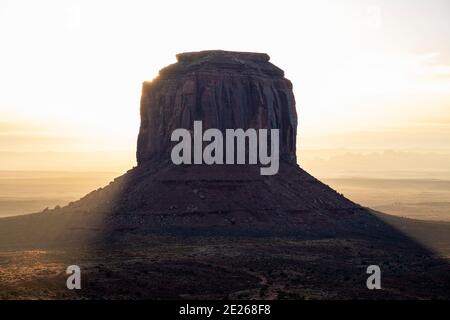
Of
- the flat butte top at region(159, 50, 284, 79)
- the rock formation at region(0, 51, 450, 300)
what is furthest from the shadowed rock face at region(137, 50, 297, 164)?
the rock formation at region(0, 51, 450, 300)

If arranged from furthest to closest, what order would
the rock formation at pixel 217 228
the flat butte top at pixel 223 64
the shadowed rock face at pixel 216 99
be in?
the flat butte top at pixel 223 64 → the shadowed rock face at pixel 216 99 → the rock formation at pixel 217 228

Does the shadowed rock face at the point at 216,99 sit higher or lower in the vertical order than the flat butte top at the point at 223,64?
lower

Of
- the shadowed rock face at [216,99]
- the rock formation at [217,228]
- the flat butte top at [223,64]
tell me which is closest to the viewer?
the rock formation at [217,228]

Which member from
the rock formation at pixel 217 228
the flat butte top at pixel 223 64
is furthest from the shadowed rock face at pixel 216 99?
the rock formation at pixel 217 228

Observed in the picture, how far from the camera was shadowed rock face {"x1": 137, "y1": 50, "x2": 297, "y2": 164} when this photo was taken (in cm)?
12925

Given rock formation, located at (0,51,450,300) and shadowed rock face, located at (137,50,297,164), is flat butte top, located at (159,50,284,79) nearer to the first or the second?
shadowed rock face, located at (137,50,297,164)

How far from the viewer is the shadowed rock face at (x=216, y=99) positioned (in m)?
129

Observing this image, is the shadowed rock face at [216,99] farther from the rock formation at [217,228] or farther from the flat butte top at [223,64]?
the rock formation at [217,228]

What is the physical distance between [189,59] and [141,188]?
24.8m

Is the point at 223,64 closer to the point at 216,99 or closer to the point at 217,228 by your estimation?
the point at 216,99

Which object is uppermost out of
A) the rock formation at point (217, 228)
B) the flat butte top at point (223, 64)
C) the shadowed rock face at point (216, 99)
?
the flat butte top at point (223, 64)

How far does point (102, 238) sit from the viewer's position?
110812 millimetres

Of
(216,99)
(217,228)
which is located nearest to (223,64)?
(216,99)
